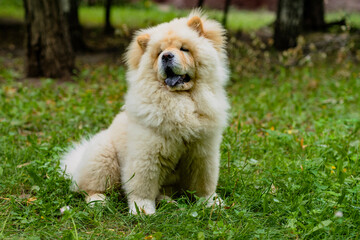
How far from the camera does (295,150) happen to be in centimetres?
412

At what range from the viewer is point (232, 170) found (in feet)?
11.7

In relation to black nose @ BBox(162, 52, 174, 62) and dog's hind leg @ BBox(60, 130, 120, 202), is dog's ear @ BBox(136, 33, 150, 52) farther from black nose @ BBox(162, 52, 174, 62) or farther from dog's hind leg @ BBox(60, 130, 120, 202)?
dog's hind leg @ BBox(60, 130, 120, 202)

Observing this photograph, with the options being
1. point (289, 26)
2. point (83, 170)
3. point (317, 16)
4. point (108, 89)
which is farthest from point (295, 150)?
point (317, 16)

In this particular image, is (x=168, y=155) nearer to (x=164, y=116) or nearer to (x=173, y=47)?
(x=164, y=116)

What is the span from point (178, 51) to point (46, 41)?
4.37 metres

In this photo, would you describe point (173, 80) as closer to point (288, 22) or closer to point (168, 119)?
point (168, 119)

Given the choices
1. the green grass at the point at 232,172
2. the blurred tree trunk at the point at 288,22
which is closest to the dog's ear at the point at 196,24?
the green grass at the point at 232,172

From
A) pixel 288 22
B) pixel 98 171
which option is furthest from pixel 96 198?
pixel 288 22

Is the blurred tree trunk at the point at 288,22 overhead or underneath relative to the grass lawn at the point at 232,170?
overhead

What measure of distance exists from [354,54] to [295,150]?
19.2 feet

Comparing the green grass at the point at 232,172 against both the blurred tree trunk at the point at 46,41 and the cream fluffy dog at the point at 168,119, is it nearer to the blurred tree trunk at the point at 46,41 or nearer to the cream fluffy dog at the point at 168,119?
the cream fluffy dog at the point at 168,119

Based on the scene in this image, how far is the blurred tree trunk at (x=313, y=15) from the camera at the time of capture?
989 centimetres

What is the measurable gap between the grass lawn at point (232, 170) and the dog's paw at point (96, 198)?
0.17 feet

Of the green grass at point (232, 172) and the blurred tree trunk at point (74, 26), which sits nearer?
the green grass at point (232, 172)
